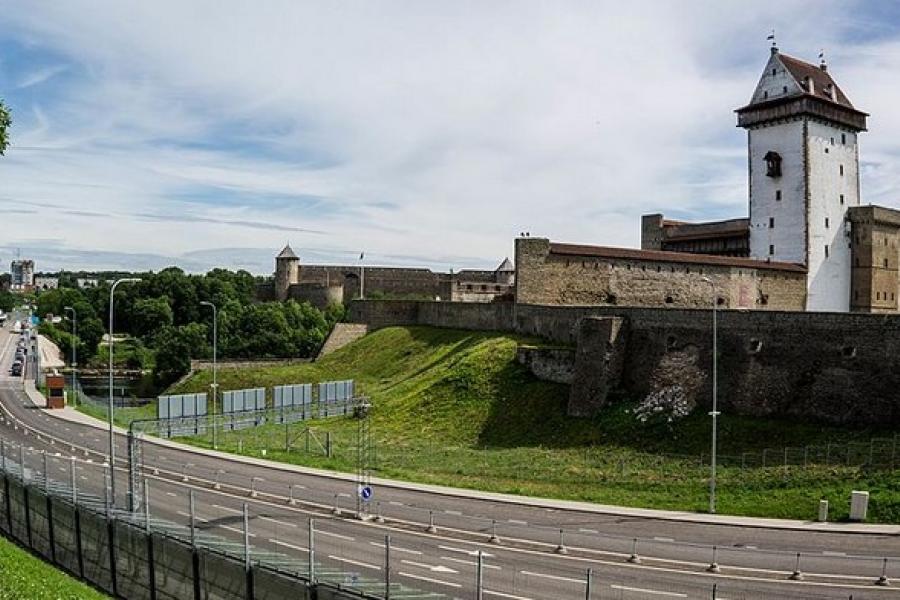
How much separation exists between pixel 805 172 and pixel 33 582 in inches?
2690

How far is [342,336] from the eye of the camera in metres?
83.9

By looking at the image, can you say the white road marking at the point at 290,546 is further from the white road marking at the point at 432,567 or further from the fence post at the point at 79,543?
the fence post at the point at 79,543

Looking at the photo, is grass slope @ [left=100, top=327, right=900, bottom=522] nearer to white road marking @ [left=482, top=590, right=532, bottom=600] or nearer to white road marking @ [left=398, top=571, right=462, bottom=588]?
white road marking @ [left=398, top=571, right=462, bottom=588]

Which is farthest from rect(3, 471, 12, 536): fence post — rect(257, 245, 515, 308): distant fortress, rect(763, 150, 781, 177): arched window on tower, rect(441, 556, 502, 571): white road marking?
rect(257, 245, 515, 308): distant fortress

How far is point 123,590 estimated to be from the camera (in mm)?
21938

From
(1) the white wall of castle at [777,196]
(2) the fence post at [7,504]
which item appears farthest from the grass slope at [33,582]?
(1) the white wall of castle at [777,196]

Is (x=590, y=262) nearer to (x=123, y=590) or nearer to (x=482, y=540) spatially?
(x=482, y=540)

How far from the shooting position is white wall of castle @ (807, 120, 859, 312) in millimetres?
74562

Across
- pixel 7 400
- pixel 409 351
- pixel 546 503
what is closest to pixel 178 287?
pixel 7 400

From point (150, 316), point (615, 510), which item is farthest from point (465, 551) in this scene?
point (150, 316)

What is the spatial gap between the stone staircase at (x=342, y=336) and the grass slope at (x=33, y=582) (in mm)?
58052

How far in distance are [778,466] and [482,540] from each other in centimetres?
1400

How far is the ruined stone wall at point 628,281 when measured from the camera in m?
64.0

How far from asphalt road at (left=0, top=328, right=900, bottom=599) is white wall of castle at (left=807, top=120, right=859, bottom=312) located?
5125 centimetres
